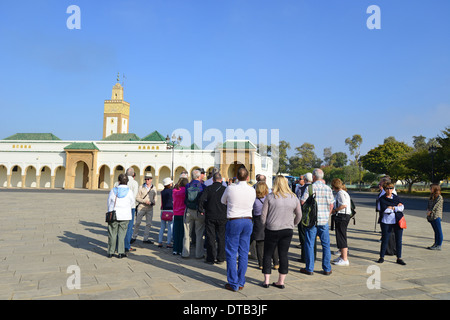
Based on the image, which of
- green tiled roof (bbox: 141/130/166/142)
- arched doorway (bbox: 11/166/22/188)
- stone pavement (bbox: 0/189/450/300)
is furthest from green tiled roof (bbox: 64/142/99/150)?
stone pavement (bbox: 0/189/450/300)

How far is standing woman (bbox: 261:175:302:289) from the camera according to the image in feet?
15.8

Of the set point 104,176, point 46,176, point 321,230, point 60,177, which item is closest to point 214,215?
point 321,230

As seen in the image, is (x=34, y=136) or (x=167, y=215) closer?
(x=167, y=215)

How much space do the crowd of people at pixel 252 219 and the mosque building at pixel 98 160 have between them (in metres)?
35.6

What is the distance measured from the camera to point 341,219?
21.5ft

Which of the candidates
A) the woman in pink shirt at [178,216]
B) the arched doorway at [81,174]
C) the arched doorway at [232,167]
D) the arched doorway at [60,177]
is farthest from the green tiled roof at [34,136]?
the woman in pink shirt at [178,216]

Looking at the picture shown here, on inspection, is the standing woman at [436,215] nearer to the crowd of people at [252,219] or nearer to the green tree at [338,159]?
the crowd of people at [252,219]

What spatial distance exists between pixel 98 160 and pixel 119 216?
141ft

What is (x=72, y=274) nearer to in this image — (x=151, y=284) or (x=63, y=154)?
(x=151, y=284)

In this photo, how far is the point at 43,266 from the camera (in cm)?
577

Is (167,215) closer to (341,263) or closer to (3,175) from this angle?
(341,263)

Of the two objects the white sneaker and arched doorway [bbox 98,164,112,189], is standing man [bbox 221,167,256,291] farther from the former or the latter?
arched doorway [bbox 98,164,112,189]

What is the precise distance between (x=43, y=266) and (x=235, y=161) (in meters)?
38.3
